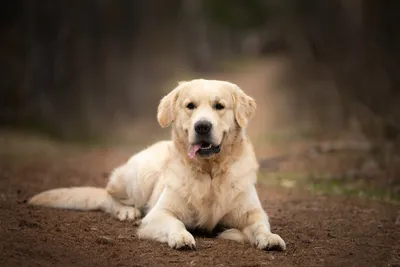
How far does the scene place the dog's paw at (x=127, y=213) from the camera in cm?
558

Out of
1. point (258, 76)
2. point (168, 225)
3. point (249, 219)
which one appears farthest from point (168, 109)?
point (258, 76)

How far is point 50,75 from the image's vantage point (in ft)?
50.5

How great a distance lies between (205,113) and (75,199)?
205 cm

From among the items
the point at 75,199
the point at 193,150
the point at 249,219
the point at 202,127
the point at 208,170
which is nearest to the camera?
the point at 202,127

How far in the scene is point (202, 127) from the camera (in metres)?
4.46

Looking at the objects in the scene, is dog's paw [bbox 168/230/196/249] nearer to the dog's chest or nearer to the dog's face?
the dog's chest

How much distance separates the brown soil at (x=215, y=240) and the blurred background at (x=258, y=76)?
7.02 feet

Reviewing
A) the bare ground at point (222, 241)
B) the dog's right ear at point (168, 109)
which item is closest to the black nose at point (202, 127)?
the dog's right ear at point (168, 109)

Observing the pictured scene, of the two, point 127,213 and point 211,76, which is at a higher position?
point 211,76

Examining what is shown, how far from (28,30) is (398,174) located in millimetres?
11000

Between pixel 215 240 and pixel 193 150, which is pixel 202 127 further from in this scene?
pixel 215 240

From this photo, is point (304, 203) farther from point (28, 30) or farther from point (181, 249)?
point (28, 30)

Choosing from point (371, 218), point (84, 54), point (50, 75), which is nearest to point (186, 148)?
point (371, 218)

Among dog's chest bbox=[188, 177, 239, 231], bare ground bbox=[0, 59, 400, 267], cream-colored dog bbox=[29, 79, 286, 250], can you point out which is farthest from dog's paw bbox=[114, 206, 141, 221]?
dog's chest bbox=[188, 177, 239, 231]
